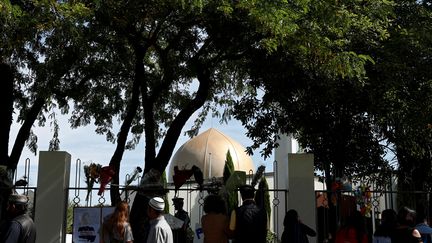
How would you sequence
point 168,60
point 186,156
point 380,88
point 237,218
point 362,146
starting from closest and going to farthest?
point 237,218 → point 380,88 → point 362,146 → point 168,60 → point 186,156

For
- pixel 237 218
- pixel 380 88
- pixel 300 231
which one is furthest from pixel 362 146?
pixel 237 218

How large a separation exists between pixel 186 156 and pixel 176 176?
20.2m

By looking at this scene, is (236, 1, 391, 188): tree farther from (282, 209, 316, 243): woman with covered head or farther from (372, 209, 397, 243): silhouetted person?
(282, 209, 316, 243): woman with covered head

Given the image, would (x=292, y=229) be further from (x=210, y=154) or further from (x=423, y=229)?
(x=210, y=154)

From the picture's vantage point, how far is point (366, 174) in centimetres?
1210

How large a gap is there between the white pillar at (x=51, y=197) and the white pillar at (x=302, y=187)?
147 inches

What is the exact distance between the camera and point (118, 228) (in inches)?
241

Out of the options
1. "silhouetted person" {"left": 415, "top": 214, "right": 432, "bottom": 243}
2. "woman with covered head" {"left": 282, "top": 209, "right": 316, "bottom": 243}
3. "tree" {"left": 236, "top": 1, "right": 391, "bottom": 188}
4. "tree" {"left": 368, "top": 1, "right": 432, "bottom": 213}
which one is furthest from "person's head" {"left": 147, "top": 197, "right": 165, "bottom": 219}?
"tree" {"left": 368, "top": 1, "right": 432, "bottom": 213}

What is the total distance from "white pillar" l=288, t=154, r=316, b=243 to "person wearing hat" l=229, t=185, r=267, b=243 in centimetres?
225

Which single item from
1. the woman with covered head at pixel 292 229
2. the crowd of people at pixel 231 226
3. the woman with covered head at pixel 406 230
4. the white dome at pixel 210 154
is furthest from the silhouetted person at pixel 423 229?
the white dome at pixel 210 154

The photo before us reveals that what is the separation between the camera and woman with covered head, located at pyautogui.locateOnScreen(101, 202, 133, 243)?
6109 millimetres

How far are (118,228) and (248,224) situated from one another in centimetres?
161

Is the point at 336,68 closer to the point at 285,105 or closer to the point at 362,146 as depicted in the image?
the point at 285,105

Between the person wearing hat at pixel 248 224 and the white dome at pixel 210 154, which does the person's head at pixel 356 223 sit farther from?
the white dome at pixel 210 154
